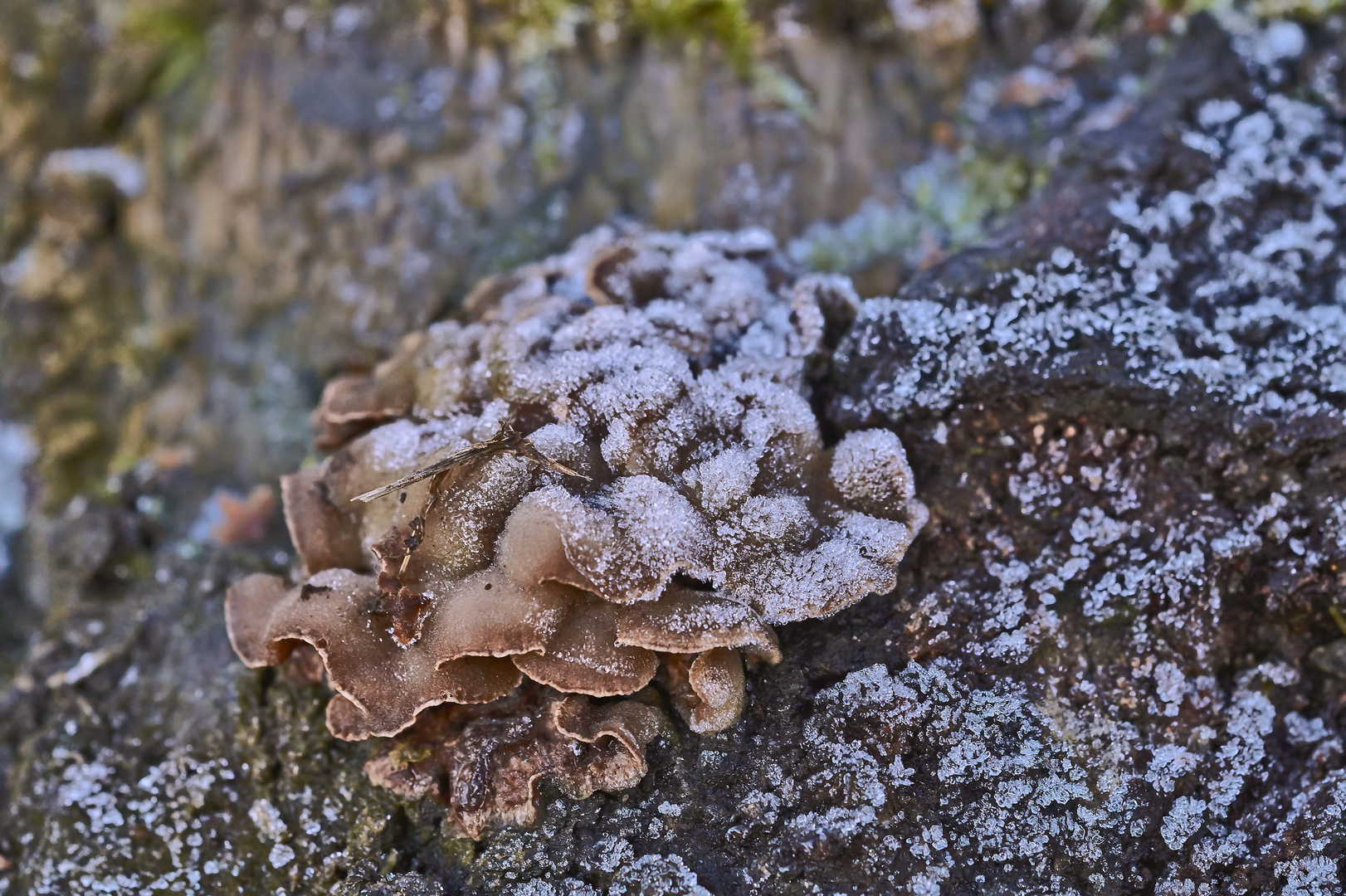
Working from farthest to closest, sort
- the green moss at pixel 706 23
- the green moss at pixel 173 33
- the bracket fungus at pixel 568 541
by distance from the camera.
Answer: the green moss at pixel 173 33 → the green moss at pixel 706 23 → the bracket fungus at pixel 568 541

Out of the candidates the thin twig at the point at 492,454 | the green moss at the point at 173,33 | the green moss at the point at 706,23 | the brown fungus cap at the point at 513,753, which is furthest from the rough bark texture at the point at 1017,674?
the green moss at the point at 173,33

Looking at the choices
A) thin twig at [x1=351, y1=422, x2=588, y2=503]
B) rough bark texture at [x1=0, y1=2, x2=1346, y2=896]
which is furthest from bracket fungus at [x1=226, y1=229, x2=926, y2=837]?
rough bark texture at [x1=0, y1=2, x2=1346, y2=896]

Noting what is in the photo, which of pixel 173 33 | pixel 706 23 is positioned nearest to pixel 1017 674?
pixel 706 23

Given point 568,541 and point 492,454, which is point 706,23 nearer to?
point 492,454

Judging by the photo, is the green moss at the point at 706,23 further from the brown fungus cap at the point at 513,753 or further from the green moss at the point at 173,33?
the brown fungus cap at the point at 513,753

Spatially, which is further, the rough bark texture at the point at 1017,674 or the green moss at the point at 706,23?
the green moss at the point at 706,23

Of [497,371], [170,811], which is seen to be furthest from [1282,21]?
[170,811]

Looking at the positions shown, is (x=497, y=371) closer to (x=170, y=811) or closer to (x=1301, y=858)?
(x=170, y=811)

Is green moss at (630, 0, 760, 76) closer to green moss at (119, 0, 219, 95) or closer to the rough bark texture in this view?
the rough bark texture
